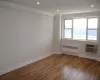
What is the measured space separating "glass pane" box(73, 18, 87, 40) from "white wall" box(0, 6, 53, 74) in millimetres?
1628

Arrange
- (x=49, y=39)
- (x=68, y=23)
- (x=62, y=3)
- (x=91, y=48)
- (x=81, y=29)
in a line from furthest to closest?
1. (x=68, y=23)
2. (x=49, y=39)
3. (x=81, y=29)
4. (x=91, y=48)
5. (x=62, y=3)

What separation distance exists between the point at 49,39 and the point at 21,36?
2132 millimetres

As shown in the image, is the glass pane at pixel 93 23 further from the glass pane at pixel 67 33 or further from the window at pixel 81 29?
the glass pane at pixel 67 33

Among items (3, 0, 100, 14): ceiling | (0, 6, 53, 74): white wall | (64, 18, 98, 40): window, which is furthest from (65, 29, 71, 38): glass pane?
(3, 0, 100, 14): ceiling

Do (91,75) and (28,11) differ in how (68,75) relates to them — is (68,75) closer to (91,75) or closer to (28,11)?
(91,75)

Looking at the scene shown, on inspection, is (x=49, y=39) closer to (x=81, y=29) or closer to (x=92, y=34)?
(x=81, y=29)

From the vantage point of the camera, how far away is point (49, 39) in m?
5.94

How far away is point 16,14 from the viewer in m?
3.89

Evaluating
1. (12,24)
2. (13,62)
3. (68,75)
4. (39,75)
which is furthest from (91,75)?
(12,24)

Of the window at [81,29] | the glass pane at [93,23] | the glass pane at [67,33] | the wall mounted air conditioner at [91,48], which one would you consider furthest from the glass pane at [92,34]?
the glass pane at [67,33]

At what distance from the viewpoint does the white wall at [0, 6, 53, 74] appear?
11.6 feet

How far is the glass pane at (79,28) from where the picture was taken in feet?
18.3

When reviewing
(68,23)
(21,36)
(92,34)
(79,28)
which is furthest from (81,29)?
(21,36)

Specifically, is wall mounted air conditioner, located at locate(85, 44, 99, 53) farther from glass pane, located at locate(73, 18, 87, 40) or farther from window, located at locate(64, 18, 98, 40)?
glass pane, located at locate(73, 18, 87, 40)
